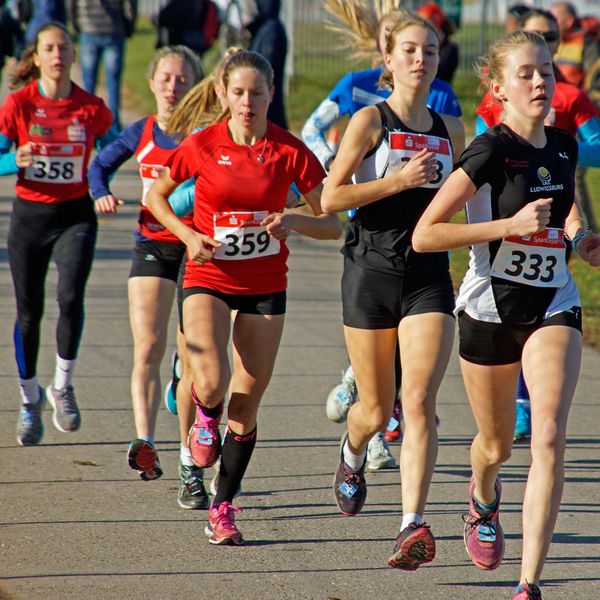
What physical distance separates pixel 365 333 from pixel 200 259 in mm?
757

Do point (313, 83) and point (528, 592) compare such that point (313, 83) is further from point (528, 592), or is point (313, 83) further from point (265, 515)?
point (528, 592)

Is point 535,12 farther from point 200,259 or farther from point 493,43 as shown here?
point 200,259

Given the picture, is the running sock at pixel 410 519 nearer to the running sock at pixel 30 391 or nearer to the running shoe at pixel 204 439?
the running shoe at pixel 204 439

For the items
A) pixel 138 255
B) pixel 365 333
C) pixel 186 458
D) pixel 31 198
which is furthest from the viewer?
pixel 31 198

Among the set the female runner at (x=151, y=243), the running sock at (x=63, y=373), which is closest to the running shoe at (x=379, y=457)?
the female runner at (x=151, y=243)

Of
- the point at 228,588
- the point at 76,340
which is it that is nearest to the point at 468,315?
the point at 228,588

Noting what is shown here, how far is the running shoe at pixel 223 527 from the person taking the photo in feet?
17.7

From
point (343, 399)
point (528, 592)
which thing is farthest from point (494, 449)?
point (343, 399)

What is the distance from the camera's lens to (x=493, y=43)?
5113 mm

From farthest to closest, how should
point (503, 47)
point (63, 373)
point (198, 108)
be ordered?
point (63, 373) → point (198, 108) → point (503, 47)

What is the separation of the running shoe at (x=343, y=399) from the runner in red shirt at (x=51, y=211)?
1351 mm

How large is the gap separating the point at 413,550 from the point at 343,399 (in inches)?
86.2

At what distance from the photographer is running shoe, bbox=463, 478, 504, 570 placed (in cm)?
506

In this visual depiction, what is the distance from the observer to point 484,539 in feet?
16.7
